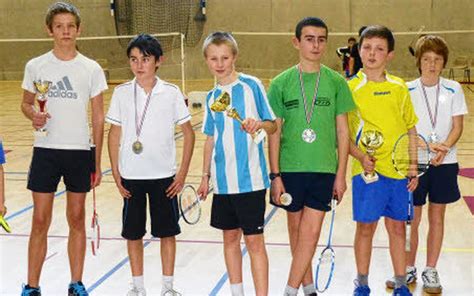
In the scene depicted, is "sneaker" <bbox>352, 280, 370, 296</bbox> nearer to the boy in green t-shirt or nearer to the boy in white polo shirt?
the boy in green t-shirt

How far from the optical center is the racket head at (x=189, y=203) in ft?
15.7

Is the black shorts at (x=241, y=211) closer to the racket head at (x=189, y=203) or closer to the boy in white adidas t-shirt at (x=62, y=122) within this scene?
the racket head at (x=189, y=203)

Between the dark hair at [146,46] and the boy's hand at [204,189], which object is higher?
the dark hair at [146,46]

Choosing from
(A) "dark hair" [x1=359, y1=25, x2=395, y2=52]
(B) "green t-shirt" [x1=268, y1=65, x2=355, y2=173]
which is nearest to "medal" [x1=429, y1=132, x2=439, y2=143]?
(A) "dark hair" [x1=359, y1=25, x2=395, y2=52]

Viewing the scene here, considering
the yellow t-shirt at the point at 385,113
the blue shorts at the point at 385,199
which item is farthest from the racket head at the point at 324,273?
the yellow t-shirt at the point at 385,113

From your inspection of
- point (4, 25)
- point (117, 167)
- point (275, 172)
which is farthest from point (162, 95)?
point (4, 25)

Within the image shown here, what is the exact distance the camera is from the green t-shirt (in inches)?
181

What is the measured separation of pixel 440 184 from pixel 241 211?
158cm

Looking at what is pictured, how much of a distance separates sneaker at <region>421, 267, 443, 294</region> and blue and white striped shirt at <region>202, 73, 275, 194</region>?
4.99 ft

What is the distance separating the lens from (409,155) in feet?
15.6

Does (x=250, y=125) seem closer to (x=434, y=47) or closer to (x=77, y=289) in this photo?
(x=434, y=47)

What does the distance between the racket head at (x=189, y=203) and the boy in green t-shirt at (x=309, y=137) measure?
542mm

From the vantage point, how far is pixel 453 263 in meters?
5.90

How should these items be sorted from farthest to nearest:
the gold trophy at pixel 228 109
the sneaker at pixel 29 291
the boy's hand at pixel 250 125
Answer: the sneaker at pixel 29 291 < the gold trophy at pixel 228 109 < the boy's hand at pixel 250 125
